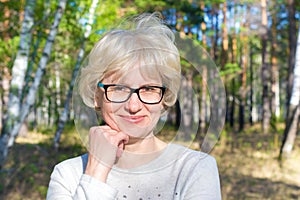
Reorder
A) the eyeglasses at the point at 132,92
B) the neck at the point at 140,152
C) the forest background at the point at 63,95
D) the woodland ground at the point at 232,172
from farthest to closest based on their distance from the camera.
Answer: the woodland ground at the point at 232,172
the forest background at the point at 63,95
the neck at the point at 140,152
the eyeglasses at the point at 132,92

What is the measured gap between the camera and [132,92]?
4.37ft

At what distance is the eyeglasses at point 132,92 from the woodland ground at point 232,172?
4.30m

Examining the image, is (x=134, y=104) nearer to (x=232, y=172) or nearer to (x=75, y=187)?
(x=75, y=187)

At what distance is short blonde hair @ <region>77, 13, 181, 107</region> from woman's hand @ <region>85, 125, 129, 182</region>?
111 millimetres

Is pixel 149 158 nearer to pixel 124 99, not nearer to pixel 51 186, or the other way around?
pixel 124 99

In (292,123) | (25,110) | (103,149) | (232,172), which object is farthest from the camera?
(292,123)

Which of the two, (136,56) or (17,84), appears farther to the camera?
(17,84)

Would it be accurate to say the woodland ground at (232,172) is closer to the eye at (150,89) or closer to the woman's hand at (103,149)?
the woman's hand at (103,149)

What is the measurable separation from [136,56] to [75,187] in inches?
22.0

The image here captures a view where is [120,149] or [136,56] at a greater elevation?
[136,56]

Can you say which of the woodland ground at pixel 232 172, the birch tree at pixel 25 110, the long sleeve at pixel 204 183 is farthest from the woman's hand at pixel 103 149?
the birch tree at pixel 25 110

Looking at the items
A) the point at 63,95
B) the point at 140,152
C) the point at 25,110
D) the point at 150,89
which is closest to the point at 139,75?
the point at 150,89

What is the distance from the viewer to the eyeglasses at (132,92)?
1.34 meters

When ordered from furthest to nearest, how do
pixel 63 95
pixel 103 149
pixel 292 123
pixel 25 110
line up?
pixel 63 95 → pixel 292 123 → pixel 25 110 → pixel 103 149
